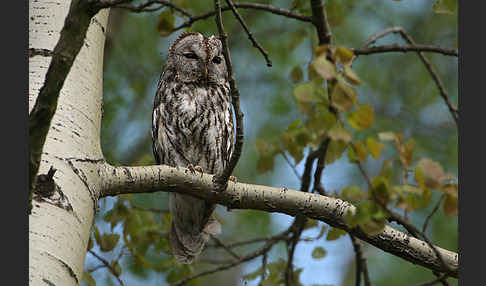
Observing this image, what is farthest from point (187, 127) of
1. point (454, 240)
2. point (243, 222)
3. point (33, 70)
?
point (454, 240)

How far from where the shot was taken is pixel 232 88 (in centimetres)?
193

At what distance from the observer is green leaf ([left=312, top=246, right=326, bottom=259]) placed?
3.31 metres

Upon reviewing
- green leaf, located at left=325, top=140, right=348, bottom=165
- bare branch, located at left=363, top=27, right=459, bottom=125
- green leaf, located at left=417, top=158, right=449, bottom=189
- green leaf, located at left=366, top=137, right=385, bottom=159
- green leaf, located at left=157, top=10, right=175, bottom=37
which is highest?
green leaf, located at left=157, top=10, right=175, bottom=37

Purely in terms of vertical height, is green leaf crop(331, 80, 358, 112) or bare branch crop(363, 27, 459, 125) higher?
bare branch crop(363, 27, 459, 125)

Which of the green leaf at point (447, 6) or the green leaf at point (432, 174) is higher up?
the green leaf at point (447, 6)

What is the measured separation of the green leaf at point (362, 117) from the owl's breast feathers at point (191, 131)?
2.16 meters

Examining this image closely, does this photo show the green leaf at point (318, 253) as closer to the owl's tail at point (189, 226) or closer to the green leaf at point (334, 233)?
the green leaf at point (334, 233)

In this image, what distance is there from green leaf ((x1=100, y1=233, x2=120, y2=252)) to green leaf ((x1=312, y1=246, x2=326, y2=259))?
1.05m

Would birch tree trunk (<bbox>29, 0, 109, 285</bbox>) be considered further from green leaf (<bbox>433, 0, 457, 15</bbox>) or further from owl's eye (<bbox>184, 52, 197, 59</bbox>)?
owl's eye (<bbox>184, 52, 197, 59</bbox>)

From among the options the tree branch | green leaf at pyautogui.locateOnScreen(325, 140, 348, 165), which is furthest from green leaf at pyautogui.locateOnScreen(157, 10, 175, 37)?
green leaf at pyautogui.locateOnScreen(325, 140, 348, 165)

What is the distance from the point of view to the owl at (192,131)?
3661 mm

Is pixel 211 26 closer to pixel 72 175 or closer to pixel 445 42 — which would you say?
pixel 445 42

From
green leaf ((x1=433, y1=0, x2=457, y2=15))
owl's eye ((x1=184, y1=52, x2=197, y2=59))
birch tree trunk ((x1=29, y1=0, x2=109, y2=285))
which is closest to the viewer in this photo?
birch tree trunk ((x1=29, y1=0, x2=109, y2=285))

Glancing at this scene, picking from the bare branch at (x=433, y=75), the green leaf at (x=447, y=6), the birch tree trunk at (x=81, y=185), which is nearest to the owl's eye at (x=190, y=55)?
the bare branch at (x=433, y=75)
